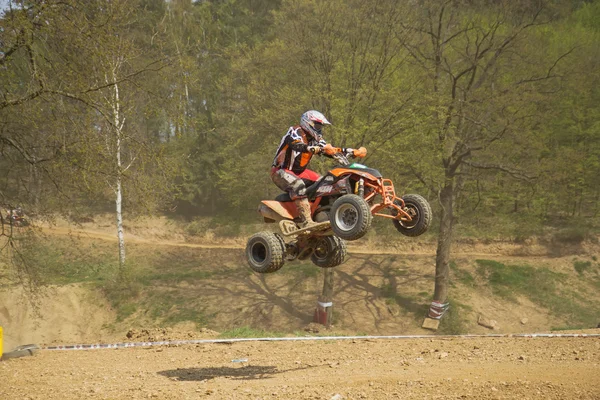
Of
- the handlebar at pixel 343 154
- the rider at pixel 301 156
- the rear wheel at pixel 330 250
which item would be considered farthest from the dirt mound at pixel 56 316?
the handlebar at pixel 343 154

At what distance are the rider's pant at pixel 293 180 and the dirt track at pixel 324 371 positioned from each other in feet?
10.5

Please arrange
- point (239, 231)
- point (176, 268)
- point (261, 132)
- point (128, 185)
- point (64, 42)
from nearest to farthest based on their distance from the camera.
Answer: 1. point (64, 42)
2. point (128, 185)
3. point (261, 132)
4. point (176, 268)
5. point (239, 231)

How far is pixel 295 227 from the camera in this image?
938cm

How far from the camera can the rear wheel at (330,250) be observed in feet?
32.1

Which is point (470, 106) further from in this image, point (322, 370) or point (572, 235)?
point (322, 370)

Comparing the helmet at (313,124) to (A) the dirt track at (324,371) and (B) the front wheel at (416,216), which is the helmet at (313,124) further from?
(A) the dirt track at (324,371)

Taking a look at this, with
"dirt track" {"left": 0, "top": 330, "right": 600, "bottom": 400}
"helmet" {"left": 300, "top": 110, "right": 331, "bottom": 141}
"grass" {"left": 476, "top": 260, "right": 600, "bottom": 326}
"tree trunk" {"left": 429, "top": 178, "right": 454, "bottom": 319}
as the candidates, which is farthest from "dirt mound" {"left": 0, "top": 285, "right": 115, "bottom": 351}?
"grass" {"left": 476, "top": 260, "right": 600, "bottom": 326}

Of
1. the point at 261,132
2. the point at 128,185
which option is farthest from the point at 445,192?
the point at 128,185

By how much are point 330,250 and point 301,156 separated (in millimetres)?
1863

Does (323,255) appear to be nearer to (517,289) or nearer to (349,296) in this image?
(349,296)

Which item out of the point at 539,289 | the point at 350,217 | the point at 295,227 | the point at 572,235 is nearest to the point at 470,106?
the point at 539,289

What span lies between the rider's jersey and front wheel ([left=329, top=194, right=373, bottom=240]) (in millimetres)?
1161

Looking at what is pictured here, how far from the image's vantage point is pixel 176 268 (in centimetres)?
3109

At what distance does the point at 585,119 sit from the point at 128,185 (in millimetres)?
29010
